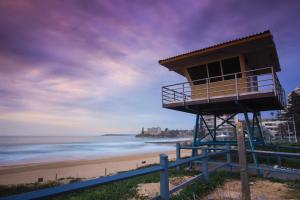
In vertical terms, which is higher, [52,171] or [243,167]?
[243,167]

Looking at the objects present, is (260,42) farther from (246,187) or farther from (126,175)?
(126,175)

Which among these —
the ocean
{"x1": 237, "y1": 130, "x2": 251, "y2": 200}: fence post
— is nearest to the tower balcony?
{"x1": 237, "y1": 130, "x2": 251, "y2": 200}: fence post

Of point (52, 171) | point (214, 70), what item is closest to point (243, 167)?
point (214, 70)

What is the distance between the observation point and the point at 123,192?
8.66m

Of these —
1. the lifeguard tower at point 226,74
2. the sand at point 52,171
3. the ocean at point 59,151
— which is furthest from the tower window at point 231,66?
the ocean at point 59,151

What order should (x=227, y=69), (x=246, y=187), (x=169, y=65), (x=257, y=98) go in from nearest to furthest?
(x=246, y=187)
(x=257, y=98)
(x=227, y=69)
(x=169, y=65)

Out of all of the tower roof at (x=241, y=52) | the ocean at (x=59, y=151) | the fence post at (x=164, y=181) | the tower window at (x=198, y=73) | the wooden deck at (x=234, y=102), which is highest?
the tower roof at (x=241, y=52)

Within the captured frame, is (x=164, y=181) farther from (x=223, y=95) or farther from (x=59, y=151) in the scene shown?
(x=59, y=151)

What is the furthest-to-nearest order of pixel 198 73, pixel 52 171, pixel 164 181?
pixel 52 171
pixel 198 73
pixel 164 181

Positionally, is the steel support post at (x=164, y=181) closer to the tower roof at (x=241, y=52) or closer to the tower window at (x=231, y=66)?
the tower roof at (x=241, y=52)

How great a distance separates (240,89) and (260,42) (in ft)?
8.78

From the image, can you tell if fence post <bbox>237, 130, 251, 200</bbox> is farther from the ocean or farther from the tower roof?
the ocean

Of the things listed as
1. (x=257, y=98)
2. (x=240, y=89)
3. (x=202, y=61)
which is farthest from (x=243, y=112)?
(x=202, y=61)

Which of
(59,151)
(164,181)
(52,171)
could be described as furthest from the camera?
(59,151)
